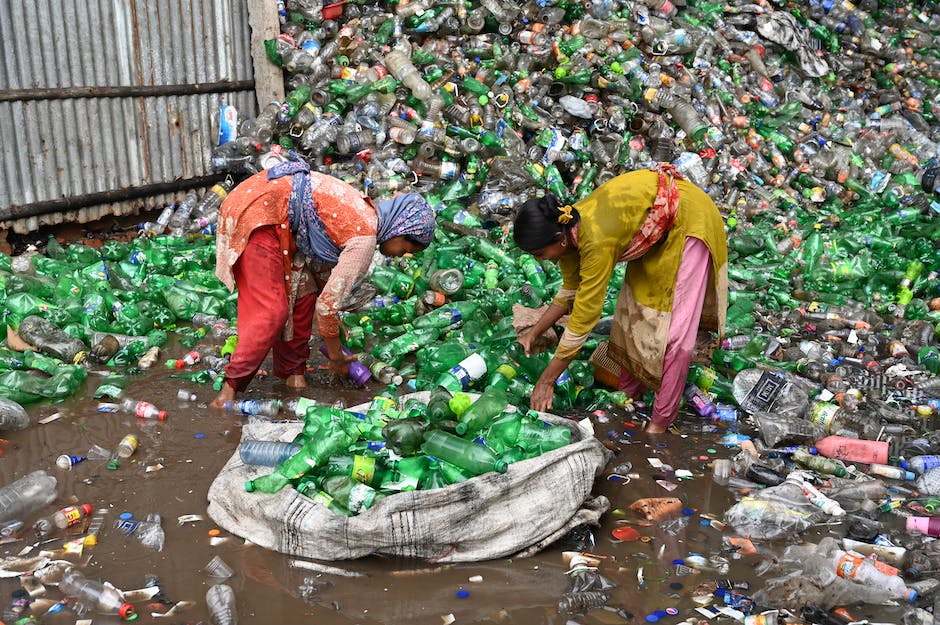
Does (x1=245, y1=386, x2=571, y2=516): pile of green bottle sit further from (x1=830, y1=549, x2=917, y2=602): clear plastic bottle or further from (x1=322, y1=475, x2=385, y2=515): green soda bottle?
(x1=830, y1=549, x2=917, y2=602): clear plastic bottle

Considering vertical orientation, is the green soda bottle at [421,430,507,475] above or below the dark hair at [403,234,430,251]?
below

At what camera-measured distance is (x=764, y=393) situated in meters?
4.32

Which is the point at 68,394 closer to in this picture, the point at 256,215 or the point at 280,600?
the point at 256,215

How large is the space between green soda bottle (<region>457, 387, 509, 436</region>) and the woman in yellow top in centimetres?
46

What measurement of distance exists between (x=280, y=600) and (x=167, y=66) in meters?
5.72

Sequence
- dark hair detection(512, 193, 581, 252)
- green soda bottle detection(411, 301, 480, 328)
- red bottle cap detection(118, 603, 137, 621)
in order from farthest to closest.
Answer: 1. green soda bottle detection(411, 301, 480, 328)
2. dark hair detection(512, 193, 581, 252)
3. red bottle cap detection(118, 603, 137, 621)

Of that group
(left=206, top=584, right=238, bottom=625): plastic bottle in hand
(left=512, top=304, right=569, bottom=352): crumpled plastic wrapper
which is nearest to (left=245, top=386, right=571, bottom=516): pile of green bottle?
(left=206, top=584, right=238, bottom=625): plastic bottle in hand

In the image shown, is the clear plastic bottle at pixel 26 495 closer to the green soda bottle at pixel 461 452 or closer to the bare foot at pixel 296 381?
the bare foot at pixel 296 381

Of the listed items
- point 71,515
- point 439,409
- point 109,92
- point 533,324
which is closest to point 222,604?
point 71,515

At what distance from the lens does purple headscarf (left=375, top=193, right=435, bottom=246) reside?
376 cm

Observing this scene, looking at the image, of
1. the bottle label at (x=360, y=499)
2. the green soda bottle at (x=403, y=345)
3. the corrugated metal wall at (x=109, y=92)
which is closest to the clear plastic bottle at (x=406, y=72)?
the corrugated metal wall at (x=109, y=92)

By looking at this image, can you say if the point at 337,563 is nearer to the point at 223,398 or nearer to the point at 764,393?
the point at 223,398

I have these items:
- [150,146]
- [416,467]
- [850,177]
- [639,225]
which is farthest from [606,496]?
[850,177]

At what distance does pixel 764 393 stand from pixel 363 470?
8.12 feet
